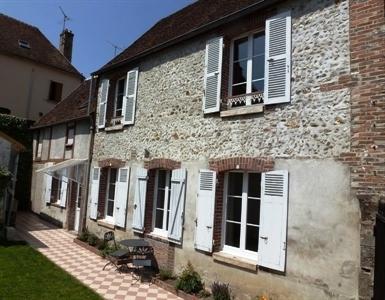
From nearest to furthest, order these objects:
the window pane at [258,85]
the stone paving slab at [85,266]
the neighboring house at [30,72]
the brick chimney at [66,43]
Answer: the window pane at [258,85] < the stone paving slab at [85,266] < the neighboring house at [30,72] < the brick chimney at [66,43]

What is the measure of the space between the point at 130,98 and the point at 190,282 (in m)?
6.40

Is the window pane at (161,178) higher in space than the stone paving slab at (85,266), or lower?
higher

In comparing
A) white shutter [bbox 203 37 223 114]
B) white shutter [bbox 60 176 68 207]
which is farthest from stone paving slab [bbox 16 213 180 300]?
white shutter [bbox 203 37 223 114]

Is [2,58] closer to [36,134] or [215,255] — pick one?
[36,134]

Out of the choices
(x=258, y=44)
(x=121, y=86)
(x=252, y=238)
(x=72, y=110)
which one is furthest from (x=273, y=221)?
(x=72, y=110)

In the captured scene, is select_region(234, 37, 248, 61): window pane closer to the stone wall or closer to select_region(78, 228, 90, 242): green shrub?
the stone wall

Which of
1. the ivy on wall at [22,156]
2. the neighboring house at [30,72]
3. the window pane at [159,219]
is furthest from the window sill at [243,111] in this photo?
the neighboring house at [30,72]

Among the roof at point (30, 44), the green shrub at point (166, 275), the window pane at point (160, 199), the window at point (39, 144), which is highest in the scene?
the roof at point (30, 44)

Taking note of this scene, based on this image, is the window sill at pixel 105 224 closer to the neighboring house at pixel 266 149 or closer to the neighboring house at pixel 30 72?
the neighboring house at pixel 266 149

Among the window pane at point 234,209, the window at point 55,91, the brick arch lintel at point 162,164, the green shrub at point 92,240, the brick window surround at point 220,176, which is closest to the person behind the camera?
the brick window surround at point 220,176

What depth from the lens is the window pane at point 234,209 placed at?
329 inches

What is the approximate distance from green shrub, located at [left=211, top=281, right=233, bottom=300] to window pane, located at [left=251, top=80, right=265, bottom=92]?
14.0ft

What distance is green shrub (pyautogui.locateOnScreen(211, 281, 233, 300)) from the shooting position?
305 inches

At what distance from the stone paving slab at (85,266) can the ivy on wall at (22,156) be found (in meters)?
5.38
